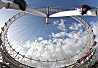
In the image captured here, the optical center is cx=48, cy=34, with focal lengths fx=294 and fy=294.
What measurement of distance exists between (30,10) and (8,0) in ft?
23.7

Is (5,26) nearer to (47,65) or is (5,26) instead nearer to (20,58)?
(20,58)

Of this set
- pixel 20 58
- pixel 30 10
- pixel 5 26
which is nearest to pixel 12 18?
pixel 5 26

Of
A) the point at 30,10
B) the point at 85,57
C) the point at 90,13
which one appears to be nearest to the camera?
the point at 90,13

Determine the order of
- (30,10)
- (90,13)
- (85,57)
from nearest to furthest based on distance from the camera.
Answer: (90,13) → (30,10) → (85,57)

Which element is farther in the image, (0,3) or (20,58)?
(20,58)

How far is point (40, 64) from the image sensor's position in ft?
244

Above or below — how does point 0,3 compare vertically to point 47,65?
above

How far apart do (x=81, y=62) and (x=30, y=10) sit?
3271 centimetres

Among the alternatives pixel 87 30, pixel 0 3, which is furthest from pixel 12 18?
pixel 0 3

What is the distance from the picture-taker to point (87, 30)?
253 ft

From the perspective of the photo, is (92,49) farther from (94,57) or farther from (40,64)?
(40,64)

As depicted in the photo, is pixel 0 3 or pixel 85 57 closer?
pixel 0 3

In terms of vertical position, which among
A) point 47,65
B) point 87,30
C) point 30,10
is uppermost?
point 30,10

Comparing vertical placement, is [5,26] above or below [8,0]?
below
